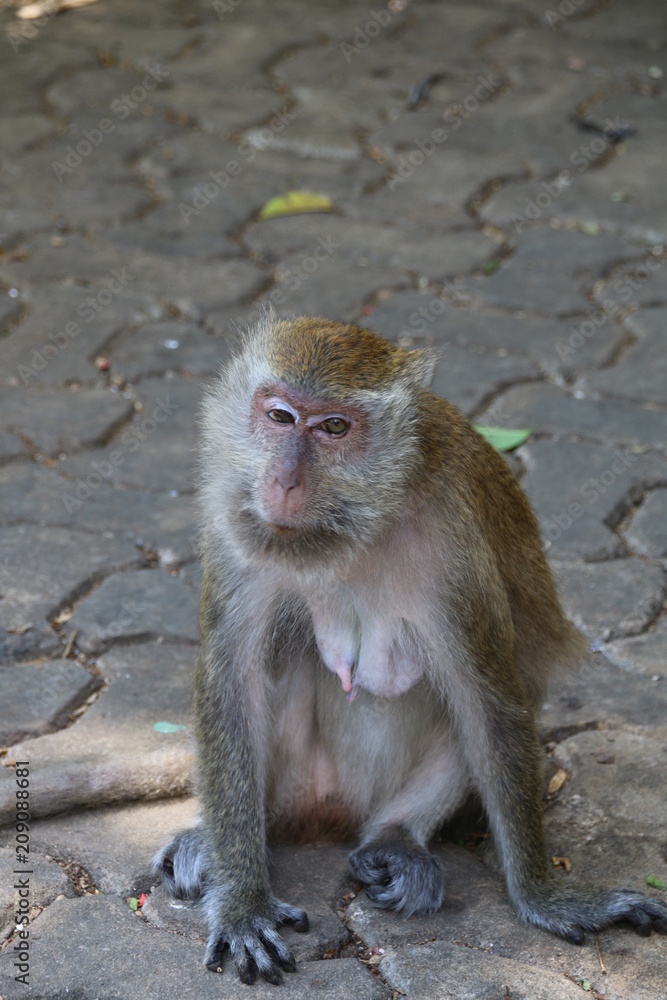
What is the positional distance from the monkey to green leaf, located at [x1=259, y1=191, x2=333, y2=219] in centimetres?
342

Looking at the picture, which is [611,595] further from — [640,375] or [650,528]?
[640,375]

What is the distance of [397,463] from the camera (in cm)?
289

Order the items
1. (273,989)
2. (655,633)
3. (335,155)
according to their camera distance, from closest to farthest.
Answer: (273,989) → (655,633) → (335,155)

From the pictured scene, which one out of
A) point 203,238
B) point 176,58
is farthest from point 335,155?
point 176,58

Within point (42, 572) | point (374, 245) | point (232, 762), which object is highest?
point (232, 762)

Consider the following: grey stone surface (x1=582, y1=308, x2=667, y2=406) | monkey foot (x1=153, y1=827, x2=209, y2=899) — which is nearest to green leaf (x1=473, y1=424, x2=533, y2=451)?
grey stone surface (x1=582, y1=308, x2=667, y2=406)

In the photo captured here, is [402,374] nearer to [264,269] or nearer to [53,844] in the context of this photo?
[53,844]

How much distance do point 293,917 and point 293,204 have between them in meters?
4.33

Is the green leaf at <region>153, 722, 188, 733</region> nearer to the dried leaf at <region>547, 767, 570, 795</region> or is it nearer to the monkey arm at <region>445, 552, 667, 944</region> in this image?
the monkey arm at <region>445, 552, 667, 944</region>

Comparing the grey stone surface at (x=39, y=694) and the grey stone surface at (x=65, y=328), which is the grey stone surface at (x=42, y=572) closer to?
the grey stone surface at (x=39, y=694)

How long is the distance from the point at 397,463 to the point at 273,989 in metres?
1.16

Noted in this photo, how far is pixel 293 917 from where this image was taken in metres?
2.97

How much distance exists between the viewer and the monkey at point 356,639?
2855mm

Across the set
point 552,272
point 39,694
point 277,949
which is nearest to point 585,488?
point 552,272
